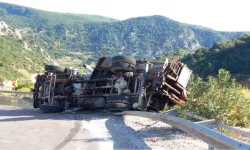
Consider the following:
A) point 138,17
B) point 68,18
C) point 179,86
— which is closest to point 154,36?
point 138,17

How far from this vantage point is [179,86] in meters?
11.2

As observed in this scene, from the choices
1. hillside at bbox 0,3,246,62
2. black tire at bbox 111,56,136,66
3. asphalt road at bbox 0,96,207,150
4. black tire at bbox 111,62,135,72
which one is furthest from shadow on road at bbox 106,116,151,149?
hillside at bbox 0,3,246,62

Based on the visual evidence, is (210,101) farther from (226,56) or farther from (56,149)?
(226,56)

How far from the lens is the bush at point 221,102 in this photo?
26.0ft

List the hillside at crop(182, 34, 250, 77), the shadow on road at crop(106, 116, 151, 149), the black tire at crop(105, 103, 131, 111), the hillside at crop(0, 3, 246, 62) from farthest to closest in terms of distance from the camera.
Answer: the hillside at crop(0, 3, 246, 62), the hillside at crop(182, 34, 250, 77), the black tire at crop(105, 103, 131, 111), the shadow on road at crop(106, 116, 151, 149)

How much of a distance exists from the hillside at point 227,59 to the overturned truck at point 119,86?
86.0ft

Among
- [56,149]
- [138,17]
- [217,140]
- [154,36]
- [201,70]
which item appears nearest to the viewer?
[217,140]

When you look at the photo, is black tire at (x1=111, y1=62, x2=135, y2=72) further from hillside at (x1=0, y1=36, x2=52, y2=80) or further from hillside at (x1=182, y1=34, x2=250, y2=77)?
hillside at (x1=0, y1=36, x2=52, y2=80)

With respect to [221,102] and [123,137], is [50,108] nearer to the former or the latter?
[123,137]

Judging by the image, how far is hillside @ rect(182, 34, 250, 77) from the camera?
1561 inches

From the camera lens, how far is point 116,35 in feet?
570

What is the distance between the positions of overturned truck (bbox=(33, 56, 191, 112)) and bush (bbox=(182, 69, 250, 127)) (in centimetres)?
164

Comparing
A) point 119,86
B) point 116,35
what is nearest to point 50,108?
point 119,86

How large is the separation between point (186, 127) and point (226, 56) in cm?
3993
